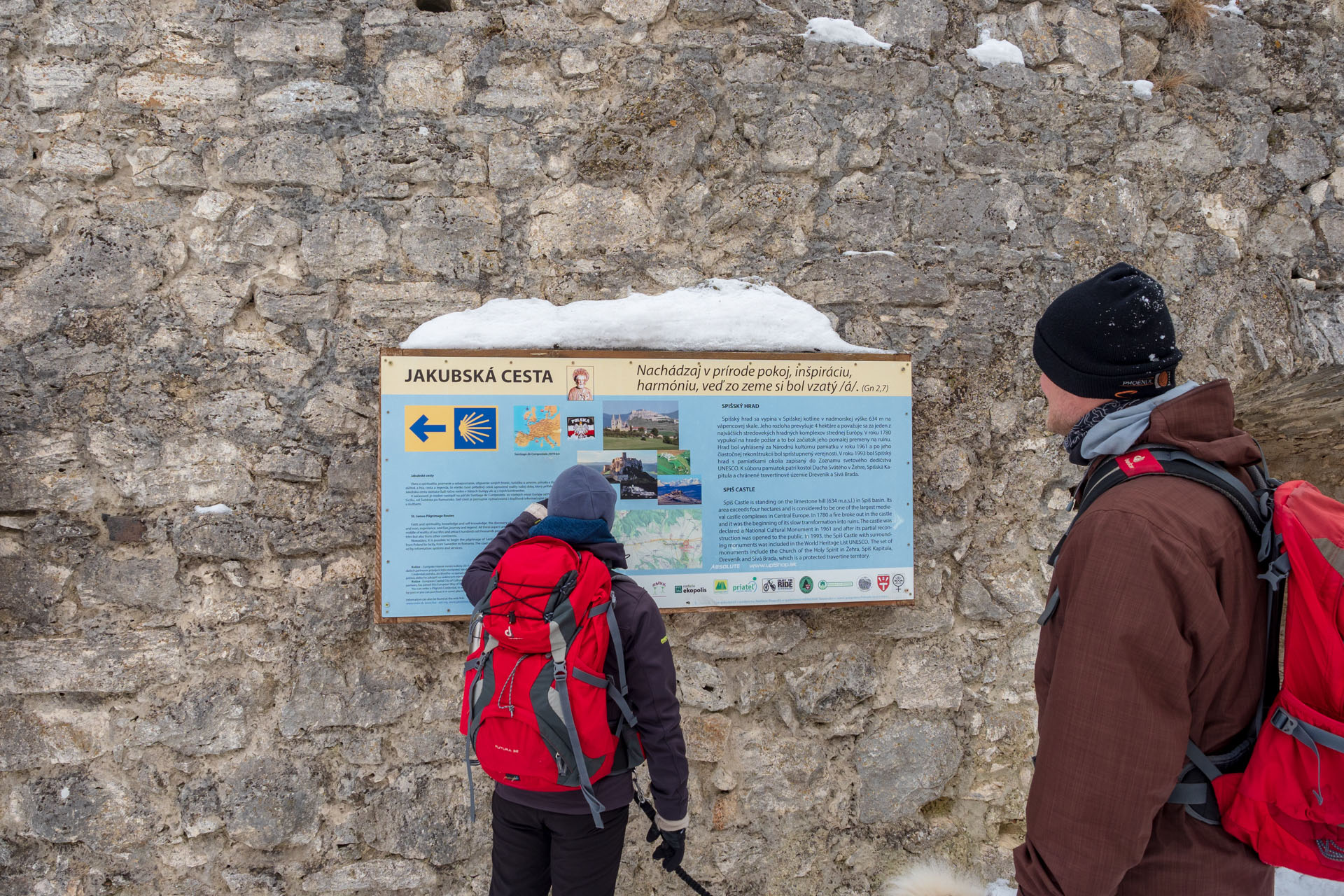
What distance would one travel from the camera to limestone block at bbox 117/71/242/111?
8.28 feet

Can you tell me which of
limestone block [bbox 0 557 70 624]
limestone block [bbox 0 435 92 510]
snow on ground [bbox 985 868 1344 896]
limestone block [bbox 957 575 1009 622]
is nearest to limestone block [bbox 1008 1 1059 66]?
limestone block [bbox 957 575 1009 622]

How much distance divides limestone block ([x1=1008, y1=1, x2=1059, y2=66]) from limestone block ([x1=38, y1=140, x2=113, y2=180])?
3245 mm

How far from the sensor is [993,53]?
2.89 m

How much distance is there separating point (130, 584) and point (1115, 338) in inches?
112

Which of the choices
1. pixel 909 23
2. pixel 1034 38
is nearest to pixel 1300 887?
pixel 1034 38

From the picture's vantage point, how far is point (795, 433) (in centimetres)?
263

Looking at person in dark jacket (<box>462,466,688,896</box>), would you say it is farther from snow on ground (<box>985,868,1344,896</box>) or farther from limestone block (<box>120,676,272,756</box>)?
snow on ground (<box>985,868,1344,896</box>)

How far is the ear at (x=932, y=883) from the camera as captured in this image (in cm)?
270

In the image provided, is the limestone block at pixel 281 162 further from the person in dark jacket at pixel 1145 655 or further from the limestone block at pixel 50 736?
the person in dark jacket at pixel 1145 655

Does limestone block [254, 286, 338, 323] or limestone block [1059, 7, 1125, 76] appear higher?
limestone block [1059, 7, 1125, 76]

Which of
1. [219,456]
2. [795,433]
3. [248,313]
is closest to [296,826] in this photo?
[219,456]

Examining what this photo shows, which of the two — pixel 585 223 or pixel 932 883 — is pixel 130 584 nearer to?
pixel 585 223

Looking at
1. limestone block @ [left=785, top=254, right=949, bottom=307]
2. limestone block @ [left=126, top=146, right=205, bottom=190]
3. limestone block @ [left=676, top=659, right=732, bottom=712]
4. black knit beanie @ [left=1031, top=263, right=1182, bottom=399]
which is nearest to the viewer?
black knit beanie @ [left=1031, top=263, right=1182, bottom=399]

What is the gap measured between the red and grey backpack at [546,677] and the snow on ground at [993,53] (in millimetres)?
2411
